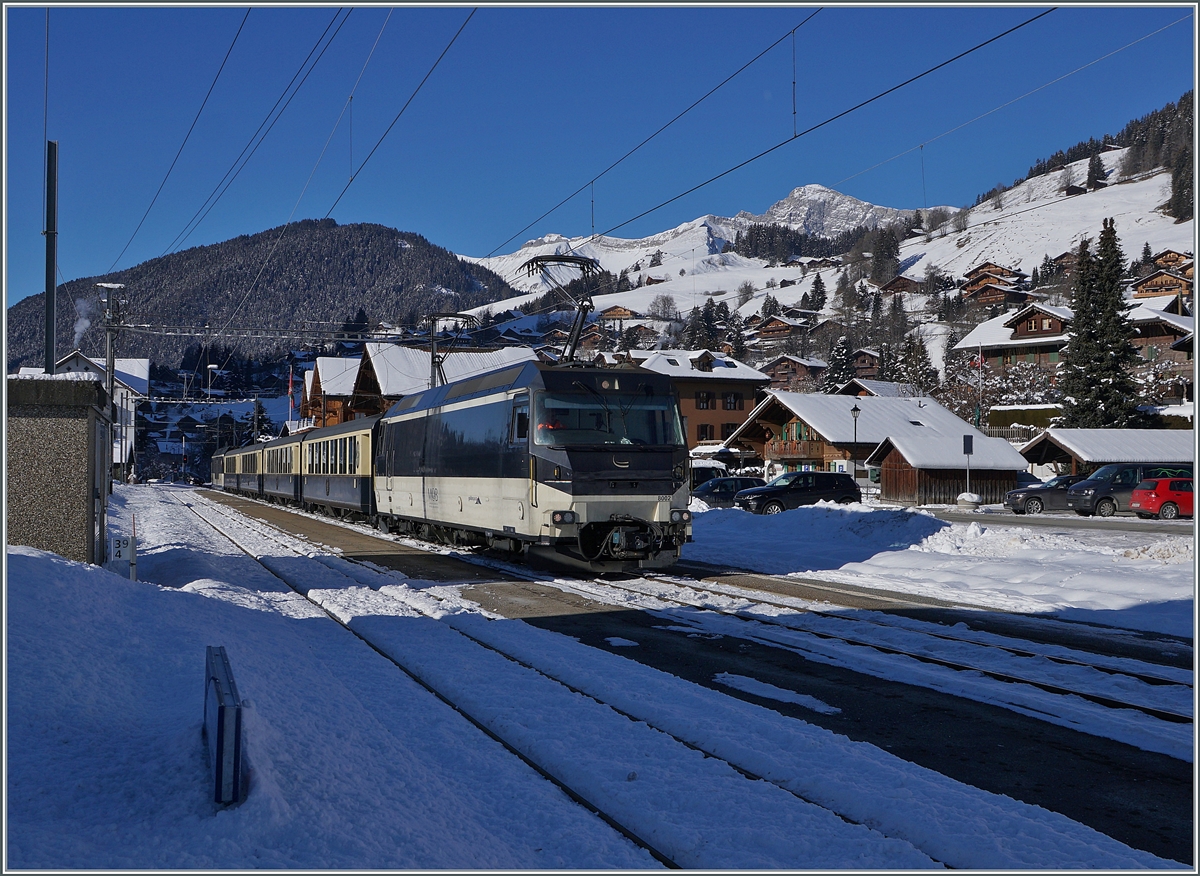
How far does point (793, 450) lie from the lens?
5769cm

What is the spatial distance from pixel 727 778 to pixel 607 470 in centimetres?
943

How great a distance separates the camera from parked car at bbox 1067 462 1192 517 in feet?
115

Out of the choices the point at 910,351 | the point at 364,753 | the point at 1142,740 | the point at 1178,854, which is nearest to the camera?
the point at 1178,854

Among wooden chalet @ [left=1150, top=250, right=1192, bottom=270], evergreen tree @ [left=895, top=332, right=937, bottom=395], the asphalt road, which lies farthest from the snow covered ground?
wooden chalet @ [left=1150, top=250, right=1192, bottom=270]

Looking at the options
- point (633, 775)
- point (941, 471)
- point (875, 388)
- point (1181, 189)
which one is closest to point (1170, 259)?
point (1181, 189)

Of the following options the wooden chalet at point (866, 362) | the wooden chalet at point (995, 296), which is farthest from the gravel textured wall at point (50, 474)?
the wooden chalet at point (995, 296)

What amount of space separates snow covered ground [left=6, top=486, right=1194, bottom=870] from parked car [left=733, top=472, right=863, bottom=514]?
26331 mm

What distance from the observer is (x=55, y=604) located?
22.6 feet

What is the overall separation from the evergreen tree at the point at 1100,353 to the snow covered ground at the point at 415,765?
5729 centimetres

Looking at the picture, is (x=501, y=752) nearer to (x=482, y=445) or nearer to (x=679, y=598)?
(x=679, y=598)

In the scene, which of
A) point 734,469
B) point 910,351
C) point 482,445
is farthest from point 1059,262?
point 482,445

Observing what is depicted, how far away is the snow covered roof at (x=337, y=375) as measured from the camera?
7606cm

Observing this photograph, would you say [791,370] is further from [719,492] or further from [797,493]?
[797,493]

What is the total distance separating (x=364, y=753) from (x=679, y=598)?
793 cm
